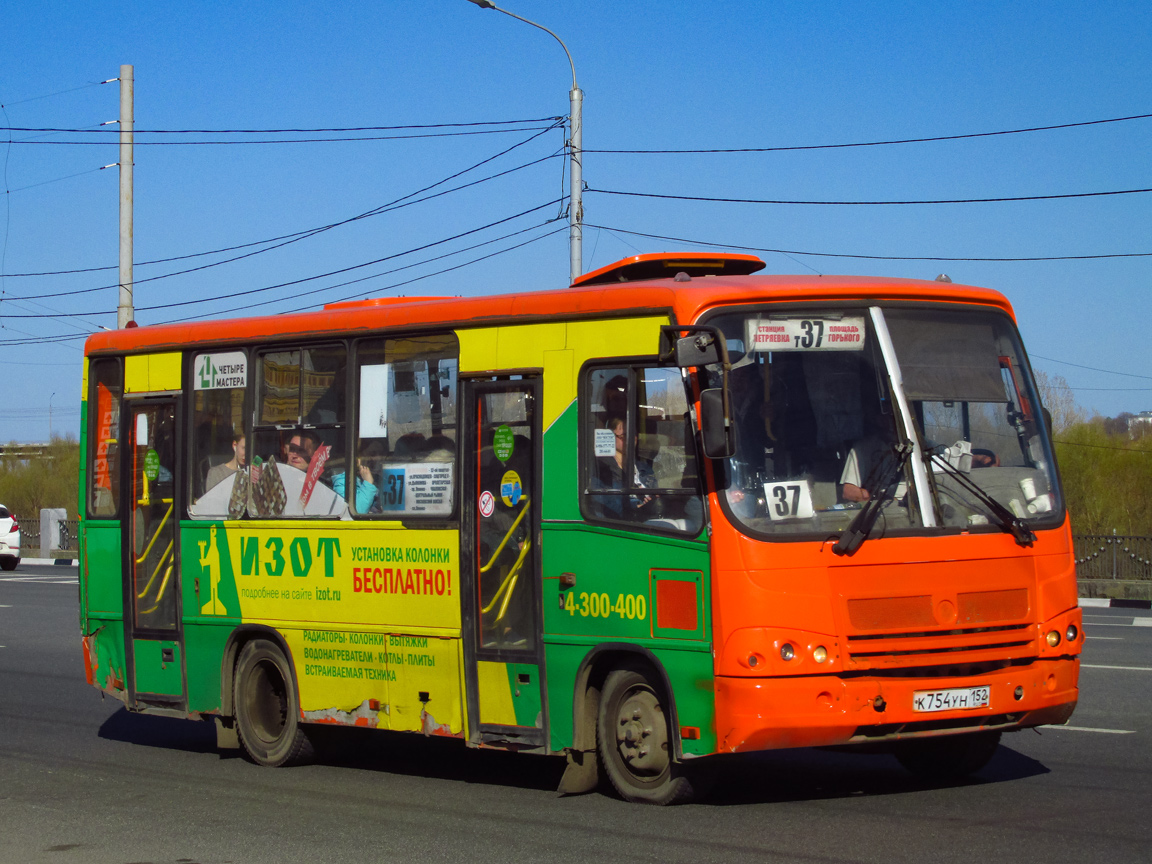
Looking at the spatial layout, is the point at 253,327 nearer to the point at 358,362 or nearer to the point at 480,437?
the point at 358,362

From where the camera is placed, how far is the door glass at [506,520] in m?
8.85

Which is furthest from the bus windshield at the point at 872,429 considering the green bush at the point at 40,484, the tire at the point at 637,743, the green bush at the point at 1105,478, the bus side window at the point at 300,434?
the green bush at the point at 40,484

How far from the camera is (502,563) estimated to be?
8.98 metres

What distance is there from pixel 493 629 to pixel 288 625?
2079 mm

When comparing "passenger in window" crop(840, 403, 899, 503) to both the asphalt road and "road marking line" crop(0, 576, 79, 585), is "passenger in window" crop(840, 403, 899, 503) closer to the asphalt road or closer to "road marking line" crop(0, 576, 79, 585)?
the asphalt road

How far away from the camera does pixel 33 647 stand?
1933cm

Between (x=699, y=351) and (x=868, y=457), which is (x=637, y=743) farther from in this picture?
(x=699, y=351)

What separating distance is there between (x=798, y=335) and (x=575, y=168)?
1554cm

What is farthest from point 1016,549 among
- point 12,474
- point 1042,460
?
point 12,474

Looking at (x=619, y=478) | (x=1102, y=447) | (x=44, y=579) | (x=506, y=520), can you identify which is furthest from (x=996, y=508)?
(x=1102, y=447)

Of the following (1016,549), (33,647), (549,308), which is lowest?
(33,647)

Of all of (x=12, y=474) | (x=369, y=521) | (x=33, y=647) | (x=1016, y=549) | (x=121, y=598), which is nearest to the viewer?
(x=1016, y=549)

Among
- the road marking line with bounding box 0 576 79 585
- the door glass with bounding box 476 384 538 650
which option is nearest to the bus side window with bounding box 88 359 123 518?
the door glass with bounding box 476 384 538 650

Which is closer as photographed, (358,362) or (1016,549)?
(1016,549)
